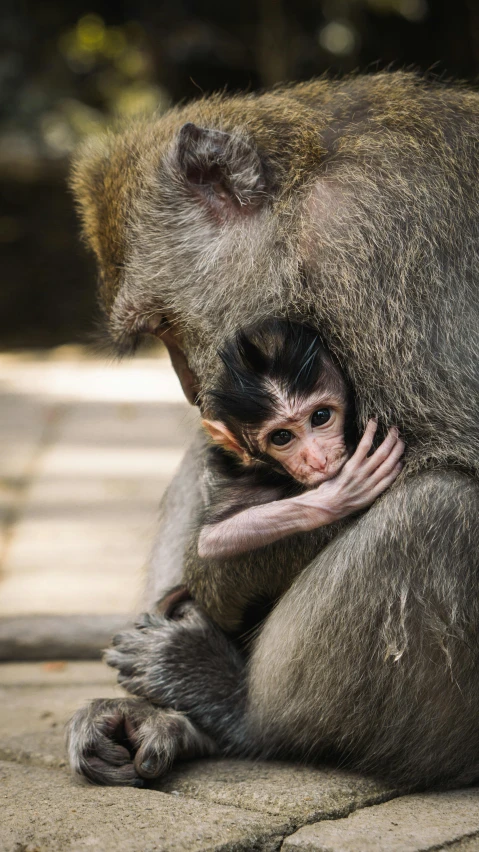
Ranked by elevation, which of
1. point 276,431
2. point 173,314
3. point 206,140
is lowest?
point 276,431

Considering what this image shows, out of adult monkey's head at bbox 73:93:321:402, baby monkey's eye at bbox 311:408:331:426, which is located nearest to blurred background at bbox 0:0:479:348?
adult monkey's head at bbox 73:93:321:402

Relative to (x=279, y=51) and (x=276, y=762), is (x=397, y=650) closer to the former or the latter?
(x=276, y=762)

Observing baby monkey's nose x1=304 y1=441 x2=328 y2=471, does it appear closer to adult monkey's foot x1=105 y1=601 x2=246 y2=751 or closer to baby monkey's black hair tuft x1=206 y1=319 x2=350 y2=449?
baby monkey's black hair tuft x1=206 y1=319 x2=350 y2=449

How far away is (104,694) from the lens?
12.3 ft

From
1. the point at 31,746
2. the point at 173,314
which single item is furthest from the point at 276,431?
the point at 31,746

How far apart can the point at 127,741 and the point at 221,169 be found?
5.07ft

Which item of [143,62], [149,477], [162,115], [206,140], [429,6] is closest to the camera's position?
[206,140]

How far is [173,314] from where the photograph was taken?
127 inches

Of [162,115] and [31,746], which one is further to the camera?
[162,115]

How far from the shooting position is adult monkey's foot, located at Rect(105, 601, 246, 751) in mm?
3012

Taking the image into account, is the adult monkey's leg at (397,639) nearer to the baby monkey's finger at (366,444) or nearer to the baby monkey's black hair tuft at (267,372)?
the baby monkey's finger at (366,444)

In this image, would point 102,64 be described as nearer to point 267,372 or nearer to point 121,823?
point 267,372

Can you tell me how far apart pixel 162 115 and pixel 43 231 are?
32.1 feet

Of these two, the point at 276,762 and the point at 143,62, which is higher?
the point at 143,62
